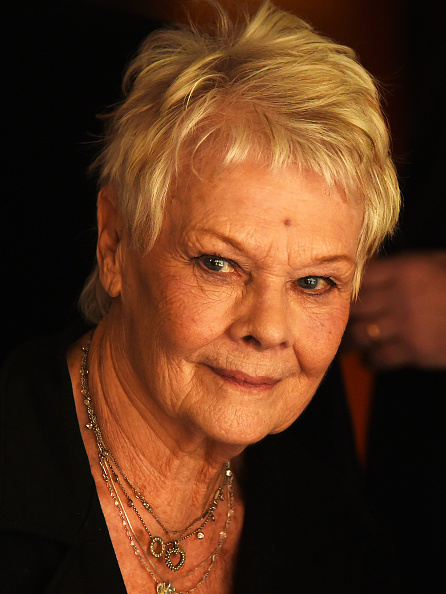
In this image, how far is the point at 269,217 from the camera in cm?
130

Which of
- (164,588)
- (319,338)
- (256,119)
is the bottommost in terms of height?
(164,588)

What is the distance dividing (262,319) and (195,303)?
5.5 inches

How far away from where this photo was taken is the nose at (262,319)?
1.32 metres

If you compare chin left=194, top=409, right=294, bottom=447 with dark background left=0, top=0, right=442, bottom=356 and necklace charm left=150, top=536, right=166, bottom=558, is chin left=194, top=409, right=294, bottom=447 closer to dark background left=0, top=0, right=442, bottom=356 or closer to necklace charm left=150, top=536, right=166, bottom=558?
necklace charm left=150, top=536, right=166, bottom=558

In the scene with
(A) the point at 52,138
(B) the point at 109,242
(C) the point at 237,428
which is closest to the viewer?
(C) the point at 237,428

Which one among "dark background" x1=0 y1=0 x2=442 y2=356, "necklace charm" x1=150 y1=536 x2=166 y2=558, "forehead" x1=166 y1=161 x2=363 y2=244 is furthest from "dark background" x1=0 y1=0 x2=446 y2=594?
"necklace charm" x1=150 y1=536 x2=166 y2=558

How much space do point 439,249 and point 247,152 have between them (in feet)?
3.65

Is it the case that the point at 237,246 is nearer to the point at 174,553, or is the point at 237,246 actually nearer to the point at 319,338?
the point at 319,338

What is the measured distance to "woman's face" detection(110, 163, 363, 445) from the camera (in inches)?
51.6

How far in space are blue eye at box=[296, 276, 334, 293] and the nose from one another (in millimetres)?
65

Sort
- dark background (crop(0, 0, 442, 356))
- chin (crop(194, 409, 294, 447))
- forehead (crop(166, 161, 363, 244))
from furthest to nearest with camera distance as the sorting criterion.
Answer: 1. dark background (crop(0, 0, 442, 356))
2. chin (crop(194, 409, 294, 447))
3. forehead (crop(166, 161, 363, 244))

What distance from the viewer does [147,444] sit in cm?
157

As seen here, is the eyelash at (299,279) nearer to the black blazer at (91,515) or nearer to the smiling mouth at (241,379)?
the smiling mouth at (241,379)

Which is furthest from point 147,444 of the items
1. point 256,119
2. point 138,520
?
point 256,119
